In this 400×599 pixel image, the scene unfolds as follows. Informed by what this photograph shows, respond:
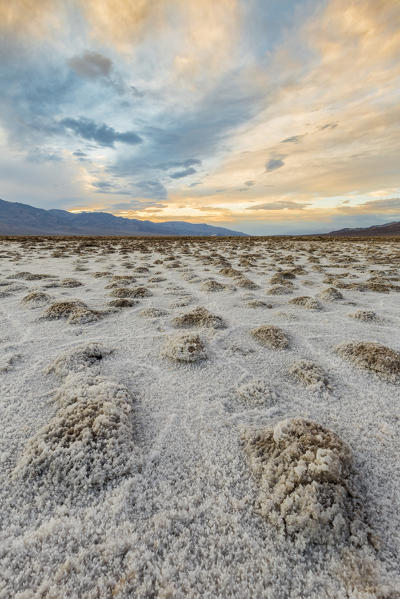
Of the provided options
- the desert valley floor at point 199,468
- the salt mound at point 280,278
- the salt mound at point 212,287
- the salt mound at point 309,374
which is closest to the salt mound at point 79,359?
the desert valley floor at point 199,468

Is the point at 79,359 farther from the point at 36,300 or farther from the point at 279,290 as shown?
the point at 279,290

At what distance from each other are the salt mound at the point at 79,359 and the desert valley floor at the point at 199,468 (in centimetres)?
2

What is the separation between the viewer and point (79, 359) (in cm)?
360

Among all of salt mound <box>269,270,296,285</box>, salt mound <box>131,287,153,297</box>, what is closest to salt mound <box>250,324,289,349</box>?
salt mound <box>131,287,153,297</box>

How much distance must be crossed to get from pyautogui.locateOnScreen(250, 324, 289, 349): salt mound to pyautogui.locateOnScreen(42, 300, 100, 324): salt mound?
3093 millimetres

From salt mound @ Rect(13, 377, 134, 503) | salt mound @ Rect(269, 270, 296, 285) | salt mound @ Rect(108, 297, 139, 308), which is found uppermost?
salt mound @ Rect(13, 377, 134, 503)

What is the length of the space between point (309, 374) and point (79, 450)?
8.46 feet

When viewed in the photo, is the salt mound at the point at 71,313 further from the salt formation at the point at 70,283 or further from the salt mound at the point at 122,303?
the salt formation at the point at 70,283

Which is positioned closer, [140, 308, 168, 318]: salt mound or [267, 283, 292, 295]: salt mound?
[140, 308, 168, 318]: salt mound

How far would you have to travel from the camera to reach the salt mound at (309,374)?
3185 millimetres

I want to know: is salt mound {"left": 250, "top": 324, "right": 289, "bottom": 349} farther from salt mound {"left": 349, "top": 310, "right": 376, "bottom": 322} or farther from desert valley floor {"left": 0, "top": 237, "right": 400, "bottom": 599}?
salt mound {"left": 349, "top": 310, "right": 376, "bottom": 322}

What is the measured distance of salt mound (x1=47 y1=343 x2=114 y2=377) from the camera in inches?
134

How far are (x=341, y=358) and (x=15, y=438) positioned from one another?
3.91 metres

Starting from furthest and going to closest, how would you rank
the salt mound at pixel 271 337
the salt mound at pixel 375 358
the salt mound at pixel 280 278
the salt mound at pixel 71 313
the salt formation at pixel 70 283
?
the salt mound at pixel 280 278
the salt formation at pixel 70 283
the salt mound at pixel 71 313
the salt mound at pixel 271 337
the salt mound at pixel 375 358
